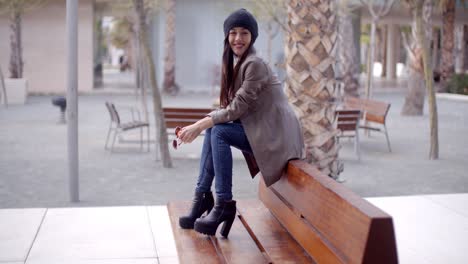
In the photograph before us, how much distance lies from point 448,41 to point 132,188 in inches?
802

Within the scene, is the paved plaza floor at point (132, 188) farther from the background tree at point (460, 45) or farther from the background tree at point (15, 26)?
the background tree at point (460, 45)

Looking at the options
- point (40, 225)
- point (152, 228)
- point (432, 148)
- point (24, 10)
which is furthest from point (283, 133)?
point (24, 10)

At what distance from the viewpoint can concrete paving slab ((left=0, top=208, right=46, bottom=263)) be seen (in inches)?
190

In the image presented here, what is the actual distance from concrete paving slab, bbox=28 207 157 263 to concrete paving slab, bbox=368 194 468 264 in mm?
1864

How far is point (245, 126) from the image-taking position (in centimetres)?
387

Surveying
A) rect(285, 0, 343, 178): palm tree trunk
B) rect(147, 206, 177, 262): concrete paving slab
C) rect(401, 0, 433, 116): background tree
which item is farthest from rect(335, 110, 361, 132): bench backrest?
rect(401, 0, 433, 116): background tree

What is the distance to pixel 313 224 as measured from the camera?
3.20 meters

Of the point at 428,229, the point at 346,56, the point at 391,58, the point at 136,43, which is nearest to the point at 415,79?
the point at 346,56

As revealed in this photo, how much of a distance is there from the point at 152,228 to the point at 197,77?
2126 cm

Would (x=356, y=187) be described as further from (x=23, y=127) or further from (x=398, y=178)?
(x=23, y=127)

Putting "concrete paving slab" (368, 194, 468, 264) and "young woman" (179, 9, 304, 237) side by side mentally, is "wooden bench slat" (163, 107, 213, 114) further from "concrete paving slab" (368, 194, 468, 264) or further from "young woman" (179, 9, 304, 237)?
"young woman" (179, 9, 304, 237)

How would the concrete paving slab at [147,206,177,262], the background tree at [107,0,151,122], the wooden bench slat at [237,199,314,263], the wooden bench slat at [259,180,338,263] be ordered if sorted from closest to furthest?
the wooden bench slat at [259,180,338,263] < the wooden bench slat at [237,199,314,263] < the concrete paving slab at [147,206,177,262] < the background tree at [107,0,151,122]

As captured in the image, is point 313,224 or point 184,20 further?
point 184,20

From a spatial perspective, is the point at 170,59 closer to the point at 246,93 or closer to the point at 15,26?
the point at 15,26
